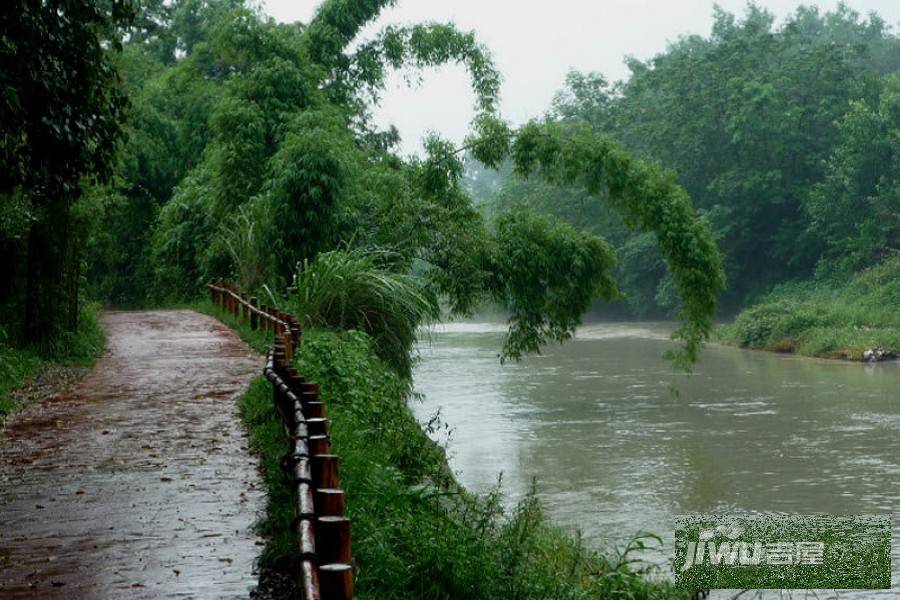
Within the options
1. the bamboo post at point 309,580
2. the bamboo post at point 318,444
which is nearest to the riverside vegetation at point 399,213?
the bamboo post at point 318,444

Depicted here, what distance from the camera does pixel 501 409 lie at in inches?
886

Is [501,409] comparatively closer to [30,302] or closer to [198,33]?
[30,302]

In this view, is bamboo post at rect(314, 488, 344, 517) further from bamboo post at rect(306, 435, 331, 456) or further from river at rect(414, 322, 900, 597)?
river at rect(414, 322, 900, 597)

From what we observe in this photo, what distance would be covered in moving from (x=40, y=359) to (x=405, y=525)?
9162 mm

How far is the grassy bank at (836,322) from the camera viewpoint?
34.2m

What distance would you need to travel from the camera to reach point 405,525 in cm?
634

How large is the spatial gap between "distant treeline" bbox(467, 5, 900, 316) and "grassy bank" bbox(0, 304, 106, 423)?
1330 inches

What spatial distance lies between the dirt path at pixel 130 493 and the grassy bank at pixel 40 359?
53cm

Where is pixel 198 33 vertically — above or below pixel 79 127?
above

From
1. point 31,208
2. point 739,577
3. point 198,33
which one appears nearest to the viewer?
point 739,577

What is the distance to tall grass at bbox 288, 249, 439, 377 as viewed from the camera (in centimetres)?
1563

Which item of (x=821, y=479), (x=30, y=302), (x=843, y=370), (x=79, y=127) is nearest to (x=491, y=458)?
(x=821, y=479)

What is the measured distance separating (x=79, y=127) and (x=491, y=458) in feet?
33.5

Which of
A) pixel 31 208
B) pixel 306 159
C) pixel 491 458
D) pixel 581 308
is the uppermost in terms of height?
pixel 306 159
